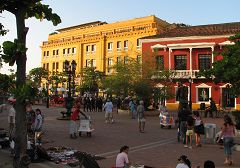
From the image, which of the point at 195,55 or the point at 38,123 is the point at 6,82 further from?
the point at 195,55

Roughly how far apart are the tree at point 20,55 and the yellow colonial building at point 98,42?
2034 inches

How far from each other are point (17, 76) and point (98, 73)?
5520 cm

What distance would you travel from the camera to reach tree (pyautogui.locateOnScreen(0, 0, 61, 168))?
209 inches

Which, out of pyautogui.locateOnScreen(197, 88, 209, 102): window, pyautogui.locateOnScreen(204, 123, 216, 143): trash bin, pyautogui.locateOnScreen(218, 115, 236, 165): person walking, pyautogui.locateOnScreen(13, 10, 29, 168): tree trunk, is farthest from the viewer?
pyautogui.locateOnScreen(197, 88, 209, 102): window

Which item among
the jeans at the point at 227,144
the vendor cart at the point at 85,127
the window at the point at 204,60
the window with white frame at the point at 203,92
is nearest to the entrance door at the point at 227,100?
the window with white frame at the point at 203,92

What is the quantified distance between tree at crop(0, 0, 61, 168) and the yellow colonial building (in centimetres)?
5165

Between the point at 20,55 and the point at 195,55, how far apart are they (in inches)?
1508

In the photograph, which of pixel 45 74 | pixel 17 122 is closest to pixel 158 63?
pixel 17 122

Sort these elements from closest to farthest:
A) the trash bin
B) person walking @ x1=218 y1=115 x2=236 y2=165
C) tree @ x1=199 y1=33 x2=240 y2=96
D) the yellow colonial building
→ person walking @ x1=218 y1=115 x2=236 y2=165 < tree @ x1=199 y1=33 x2=240 y2=96 < the trash bin < the yellow colonial building

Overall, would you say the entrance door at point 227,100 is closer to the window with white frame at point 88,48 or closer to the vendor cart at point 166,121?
the vendor cart at point 166,121

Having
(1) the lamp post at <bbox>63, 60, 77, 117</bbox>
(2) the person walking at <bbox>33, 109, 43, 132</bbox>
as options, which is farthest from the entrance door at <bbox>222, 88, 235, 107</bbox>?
(2) the person walking at <bbox>33, 109, 43, 132</bbox>

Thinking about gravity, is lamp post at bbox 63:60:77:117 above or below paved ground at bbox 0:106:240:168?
above

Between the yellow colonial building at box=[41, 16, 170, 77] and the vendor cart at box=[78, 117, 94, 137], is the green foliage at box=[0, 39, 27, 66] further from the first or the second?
the yellow colonial building at box=[41, 16, 170, 77]

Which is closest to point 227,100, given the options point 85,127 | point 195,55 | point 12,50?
point 195,55
